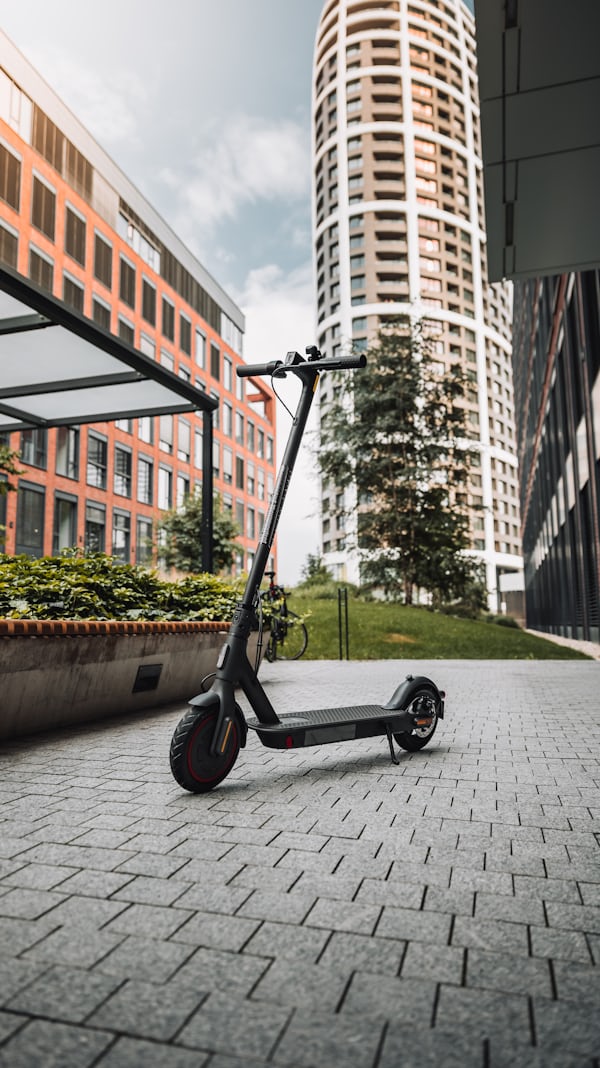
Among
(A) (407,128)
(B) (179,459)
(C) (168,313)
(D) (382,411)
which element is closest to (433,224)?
(A) (407,128)

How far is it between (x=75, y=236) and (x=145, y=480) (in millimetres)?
12746

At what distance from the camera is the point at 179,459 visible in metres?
45.8

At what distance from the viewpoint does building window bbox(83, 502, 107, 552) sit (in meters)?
35.9

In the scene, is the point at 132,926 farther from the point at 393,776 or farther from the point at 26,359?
the point at 26,359

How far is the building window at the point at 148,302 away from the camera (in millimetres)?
43688

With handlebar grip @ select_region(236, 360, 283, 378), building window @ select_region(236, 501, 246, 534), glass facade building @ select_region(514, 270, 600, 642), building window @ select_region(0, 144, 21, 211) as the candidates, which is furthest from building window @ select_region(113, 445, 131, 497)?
handlebar grip @ select_region(236, 360, 283, 378)

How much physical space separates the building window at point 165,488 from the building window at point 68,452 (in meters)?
8.49

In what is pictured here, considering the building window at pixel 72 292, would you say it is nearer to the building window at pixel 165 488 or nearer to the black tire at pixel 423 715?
the building window at pixel 165 488

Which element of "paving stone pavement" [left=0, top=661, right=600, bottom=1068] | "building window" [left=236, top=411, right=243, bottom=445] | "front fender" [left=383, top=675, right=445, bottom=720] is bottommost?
"paving stone pavement" [left=0, top=661, right=600, bottom=1068]

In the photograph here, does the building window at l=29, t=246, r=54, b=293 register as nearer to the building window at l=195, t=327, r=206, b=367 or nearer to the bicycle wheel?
the building window at l=195, t=327, r=206, b=367

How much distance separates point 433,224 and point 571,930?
86.9 metres

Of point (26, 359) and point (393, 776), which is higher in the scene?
point (26, 359)

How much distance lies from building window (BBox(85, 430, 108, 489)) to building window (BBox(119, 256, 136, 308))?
29.8 feet

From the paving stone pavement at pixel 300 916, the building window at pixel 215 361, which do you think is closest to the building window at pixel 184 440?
the building window at pixel 215 361
